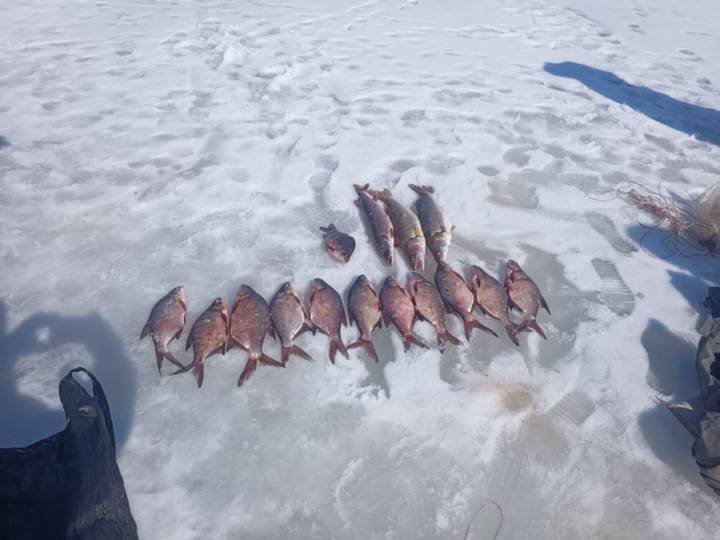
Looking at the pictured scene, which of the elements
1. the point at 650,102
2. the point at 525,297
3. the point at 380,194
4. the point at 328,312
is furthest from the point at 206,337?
the point at 650,102

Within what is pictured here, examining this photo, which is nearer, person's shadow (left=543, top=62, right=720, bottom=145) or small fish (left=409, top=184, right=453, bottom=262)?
small fish (left=409, top=184, right=453, bottom=262)

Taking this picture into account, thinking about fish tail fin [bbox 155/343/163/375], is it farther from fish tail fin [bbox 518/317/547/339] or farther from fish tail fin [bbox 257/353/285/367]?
fish tail fin [bbox 518/317/547/339]

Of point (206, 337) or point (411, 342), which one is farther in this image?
point (411, 342)

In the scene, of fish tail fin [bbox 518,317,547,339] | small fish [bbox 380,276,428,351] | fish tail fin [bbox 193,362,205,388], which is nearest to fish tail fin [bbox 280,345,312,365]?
fish tail fin [bbox 193,362,205,388]

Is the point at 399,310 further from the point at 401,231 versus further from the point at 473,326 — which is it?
the point at 401,231

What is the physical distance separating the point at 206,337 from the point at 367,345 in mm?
1087

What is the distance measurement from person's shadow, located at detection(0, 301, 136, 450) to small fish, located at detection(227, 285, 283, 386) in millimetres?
709

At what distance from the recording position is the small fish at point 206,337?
10.1 ft

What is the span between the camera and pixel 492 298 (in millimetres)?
3518

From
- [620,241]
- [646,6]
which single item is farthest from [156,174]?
[646,6]

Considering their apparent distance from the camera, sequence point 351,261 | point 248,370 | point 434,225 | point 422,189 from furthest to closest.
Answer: point 422,189
point 434,225
point 351,261
point 248,370

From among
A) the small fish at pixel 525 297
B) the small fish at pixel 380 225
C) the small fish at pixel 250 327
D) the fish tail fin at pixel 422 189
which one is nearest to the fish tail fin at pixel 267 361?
the small fish at pixel 250 327

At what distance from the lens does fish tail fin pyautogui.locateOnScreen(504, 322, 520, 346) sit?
10.9 ft

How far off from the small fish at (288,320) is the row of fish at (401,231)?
668mm
